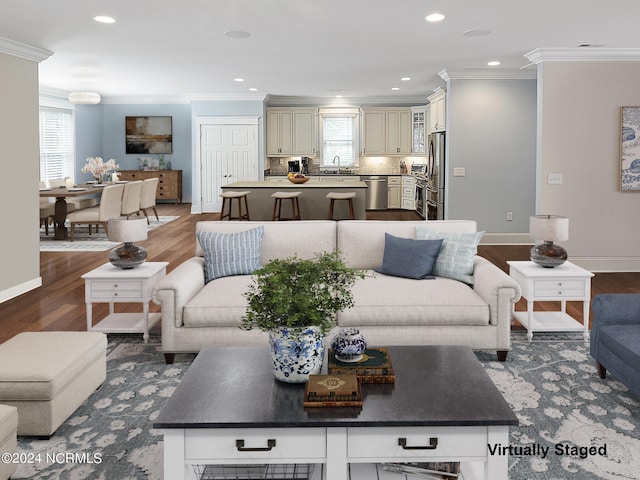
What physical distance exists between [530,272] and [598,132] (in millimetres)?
3198

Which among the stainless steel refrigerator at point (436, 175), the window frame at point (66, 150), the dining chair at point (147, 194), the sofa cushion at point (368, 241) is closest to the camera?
the sofa cushion at point (368, 241)

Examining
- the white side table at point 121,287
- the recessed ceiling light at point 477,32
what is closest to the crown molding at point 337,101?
the recessed ceiling light at point 477,32

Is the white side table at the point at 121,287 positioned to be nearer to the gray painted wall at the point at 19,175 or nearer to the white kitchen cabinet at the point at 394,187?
the gray painted wall at the point at 19,175

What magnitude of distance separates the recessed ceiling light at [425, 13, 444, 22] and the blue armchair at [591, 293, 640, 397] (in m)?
2.62

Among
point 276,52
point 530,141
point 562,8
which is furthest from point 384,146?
point 562,8

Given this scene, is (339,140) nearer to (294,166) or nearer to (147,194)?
(294,166)

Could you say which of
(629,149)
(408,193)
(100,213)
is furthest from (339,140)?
(629,149)

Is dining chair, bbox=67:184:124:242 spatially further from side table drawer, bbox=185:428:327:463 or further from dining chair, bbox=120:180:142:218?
side table drawer, bbox=185:428:327:463

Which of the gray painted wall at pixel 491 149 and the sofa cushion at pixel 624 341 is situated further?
the gray painted wall at pixel 491 149

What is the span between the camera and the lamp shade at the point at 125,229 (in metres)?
4.41

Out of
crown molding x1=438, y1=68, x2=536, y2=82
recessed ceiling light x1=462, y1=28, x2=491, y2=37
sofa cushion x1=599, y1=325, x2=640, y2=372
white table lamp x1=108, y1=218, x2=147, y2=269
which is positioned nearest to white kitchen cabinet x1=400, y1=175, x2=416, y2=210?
crown molding x1=438, y1=68, x2=536, y2=82

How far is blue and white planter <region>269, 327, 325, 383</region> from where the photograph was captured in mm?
2434

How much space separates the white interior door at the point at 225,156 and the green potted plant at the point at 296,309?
1041cm

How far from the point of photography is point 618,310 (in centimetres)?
360
